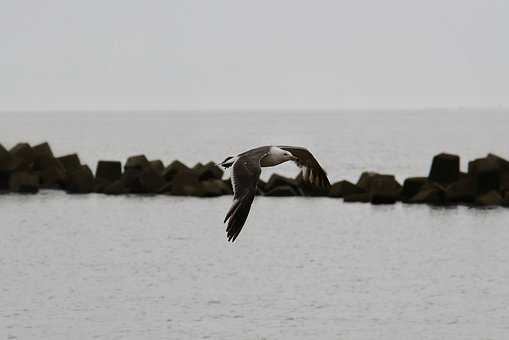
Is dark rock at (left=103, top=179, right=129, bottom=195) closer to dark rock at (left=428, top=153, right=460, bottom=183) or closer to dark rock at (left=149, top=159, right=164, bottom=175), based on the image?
dark rock at (left=149, top=159, right=164, bottom=175)

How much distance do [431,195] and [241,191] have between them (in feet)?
134

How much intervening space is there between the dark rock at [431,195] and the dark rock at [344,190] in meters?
3.85

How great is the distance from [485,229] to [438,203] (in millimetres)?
5684

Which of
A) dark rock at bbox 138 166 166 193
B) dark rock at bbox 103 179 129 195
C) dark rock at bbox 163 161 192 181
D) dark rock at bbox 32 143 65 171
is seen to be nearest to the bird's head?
dark rock at bbox 163 161 192 181

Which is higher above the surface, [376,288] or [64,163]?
[64,163]

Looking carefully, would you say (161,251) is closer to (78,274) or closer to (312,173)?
(78,274)

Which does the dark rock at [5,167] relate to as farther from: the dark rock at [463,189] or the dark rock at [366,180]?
the dark rock at [463,189]

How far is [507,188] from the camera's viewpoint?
5438cm

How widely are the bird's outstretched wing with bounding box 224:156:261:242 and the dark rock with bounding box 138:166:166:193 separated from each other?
43800 mm

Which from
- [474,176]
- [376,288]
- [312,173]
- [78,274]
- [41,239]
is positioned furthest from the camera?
[474,176]

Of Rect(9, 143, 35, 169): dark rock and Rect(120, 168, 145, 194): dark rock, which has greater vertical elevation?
Rect(9, 143, 35, 169): dark rock

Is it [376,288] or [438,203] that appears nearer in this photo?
[376,288]

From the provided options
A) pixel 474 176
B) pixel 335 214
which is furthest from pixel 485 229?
pixel 335 214

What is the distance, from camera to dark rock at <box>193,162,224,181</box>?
58.7 metres
